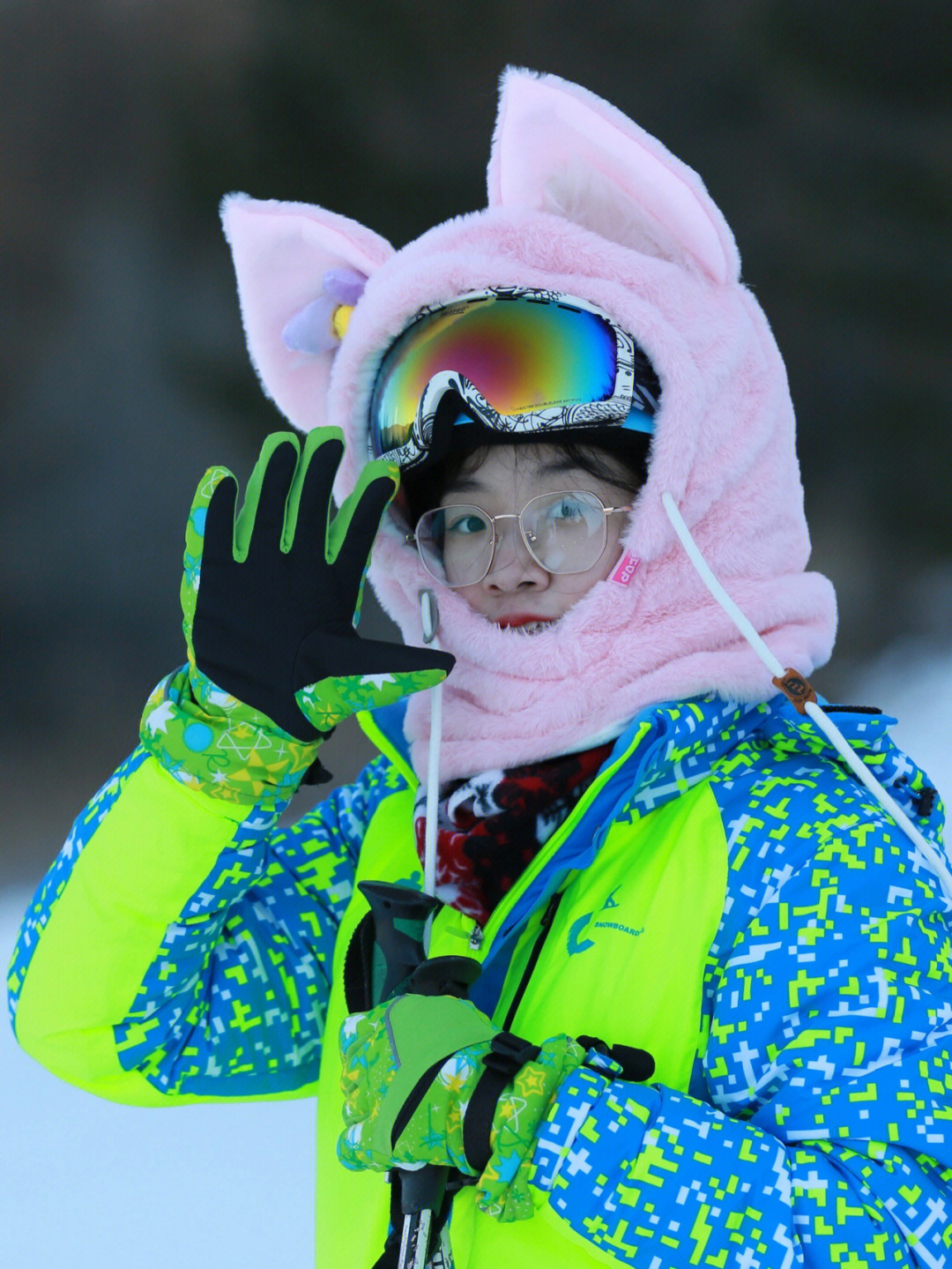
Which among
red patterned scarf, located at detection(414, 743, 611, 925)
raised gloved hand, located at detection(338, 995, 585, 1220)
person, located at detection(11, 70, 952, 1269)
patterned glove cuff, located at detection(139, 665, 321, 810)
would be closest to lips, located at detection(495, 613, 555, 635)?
person, located at detection(11, 70, 952, 1269)

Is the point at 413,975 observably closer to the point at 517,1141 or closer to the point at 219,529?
the point at 517,1141

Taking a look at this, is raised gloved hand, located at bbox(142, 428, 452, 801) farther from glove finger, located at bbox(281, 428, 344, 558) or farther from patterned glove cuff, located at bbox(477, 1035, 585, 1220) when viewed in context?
patterned glove cuff, located at bbox(477, 1035, 585, 1220)

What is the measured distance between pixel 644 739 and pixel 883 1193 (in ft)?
1.14

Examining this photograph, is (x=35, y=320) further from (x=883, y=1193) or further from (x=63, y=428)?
(x=883, y=1193)

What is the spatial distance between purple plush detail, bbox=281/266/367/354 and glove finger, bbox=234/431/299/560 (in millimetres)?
377

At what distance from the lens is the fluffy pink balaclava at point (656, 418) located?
3.39 ft

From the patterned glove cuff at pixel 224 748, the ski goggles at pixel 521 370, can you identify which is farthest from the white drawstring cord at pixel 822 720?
the patterned glove cuff at pixel 224 748

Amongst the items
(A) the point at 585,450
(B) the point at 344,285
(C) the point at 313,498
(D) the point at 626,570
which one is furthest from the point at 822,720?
(B) the point at 344,285

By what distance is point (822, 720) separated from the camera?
3.05 ft

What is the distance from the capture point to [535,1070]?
77 centimetres

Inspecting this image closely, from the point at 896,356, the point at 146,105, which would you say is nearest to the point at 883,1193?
the point at 896,356

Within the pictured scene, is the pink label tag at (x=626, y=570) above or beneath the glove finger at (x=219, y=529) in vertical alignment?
above

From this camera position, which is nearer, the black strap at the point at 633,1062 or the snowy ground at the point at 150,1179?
the black strap at the point at 633,1062

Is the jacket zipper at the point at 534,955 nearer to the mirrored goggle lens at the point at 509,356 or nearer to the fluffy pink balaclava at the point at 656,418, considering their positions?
the fluffy pink balaclava at the point at 656,418
